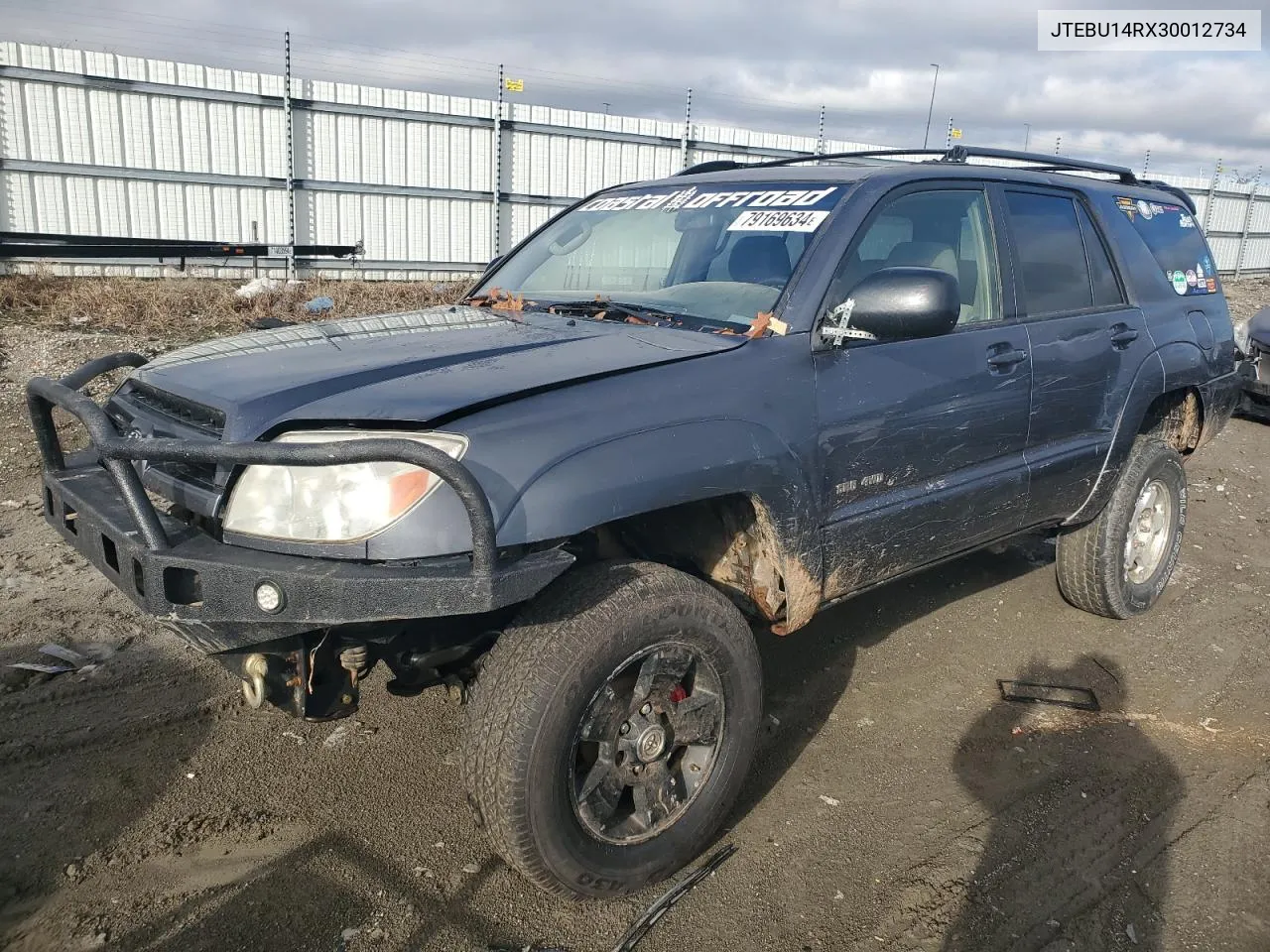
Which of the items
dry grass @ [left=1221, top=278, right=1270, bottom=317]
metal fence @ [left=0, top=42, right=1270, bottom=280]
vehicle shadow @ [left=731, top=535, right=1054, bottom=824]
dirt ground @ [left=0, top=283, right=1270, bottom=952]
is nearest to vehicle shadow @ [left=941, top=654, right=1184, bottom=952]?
dirt ground @ [left=0, top=283, right=1270, bottom=952]

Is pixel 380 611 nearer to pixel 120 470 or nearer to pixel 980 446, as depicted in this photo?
pixel 120 470

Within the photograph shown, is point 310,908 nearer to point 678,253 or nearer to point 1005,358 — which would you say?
point 678,253

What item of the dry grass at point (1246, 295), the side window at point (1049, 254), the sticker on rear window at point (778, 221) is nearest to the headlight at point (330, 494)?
the sticker on rear window at point (778, 221)

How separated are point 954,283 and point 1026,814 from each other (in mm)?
1642

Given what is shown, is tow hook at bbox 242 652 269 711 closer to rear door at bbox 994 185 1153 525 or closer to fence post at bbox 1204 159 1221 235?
rear door at bbox 994 185 1153 525

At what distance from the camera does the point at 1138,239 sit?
14.2ft

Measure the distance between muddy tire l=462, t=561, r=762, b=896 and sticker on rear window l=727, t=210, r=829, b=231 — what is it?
1232 millimetres

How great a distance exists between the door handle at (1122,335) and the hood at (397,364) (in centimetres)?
204

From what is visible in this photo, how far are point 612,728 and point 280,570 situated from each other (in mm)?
922

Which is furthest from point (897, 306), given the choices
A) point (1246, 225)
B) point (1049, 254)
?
point (1246, 225)

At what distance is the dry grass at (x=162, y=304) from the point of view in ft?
28.9

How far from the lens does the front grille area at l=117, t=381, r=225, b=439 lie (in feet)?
7.84

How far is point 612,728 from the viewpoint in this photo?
248 cm

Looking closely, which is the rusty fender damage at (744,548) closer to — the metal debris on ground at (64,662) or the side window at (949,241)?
the side window at (949,241)
